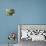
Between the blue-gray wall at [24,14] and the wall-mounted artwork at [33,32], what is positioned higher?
the blue-gray wall at [24,14]

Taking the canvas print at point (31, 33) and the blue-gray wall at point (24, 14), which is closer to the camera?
the canvas print at point (31, 33)

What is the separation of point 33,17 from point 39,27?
256 millimetres

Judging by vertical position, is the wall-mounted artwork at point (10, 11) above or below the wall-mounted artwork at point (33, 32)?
above

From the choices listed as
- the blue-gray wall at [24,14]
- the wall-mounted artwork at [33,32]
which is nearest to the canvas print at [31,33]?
the wall-mounted artwork at [33,32]

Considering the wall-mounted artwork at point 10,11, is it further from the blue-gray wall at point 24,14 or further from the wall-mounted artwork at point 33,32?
the wall-mounted artwork at point 33,32

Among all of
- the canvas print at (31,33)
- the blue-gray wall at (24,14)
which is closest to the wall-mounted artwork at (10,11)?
the blue-gray wall at (24,14)

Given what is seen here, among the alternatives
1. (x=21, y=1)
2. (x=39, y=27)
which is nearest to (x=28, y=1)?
(x=21, y=1)

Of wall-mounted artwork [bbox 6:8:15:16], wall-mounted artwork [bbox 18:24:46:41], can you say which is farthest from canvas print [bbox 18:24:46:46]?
wall-mounted artwork [bbox 6:8:15:16]

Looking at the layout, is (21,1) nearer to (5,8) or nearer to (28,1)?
(28,1)

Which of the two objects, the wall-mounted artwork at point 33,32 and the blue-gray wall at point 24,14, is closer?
the wall-mounted artwork at point 33,32

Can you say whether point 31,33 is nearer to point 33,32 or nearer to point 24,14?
point 33,32

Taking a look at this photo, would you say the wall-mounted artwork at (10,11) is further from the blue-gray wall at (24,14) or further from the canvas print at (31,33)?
the canvas print at (31,33)

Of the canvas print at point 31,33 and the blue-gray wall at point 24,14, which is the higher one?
the blue-gray wall at point 24,14

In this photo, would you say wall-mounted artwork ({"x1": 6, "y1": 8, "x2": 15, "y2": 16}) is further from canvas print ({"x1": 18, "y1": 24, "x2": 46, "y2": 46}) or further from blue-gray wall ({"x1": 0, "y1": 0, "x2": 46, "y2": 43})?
canvas print ({"x1": 18, "y1": 24, "x2": 46, "y2": 46})
